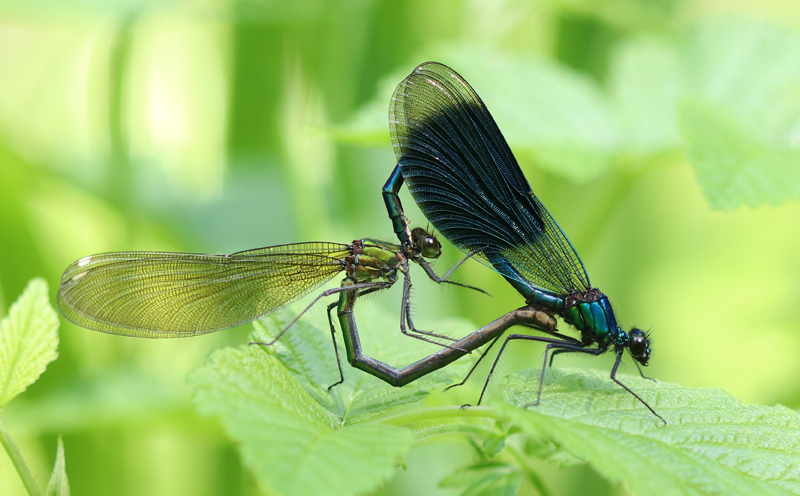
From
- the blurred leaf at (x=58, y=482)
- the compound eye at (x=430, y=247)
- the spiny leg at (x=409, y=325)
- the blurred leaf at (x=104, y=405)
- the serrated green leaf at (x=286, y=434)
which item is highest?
the compound eye at (x=430, y=247)

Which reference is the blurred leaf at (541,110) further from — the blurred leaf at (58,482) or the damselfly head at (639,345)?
the blurred leaf at (58,482)

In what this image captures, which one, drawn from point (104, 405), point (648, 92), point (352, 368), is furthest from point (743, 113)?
point (104, 405)

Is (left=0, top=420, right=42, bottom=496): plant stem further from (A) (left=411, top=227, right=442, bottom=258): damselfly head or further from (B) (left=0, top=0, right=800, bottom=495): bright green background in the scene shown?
(A) (left=411, top=227, right=442, bottom=258): damselfly head

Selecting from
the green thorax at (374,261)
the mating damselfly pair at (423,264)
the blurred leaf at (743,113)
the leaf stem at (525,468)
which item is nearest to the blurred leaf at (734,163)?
the blurred leaf at (743,113)

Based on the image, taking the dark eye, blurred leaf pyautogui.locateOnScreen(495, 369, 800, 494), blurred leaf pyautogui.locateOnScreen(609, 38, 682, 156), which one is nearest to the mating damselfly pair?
the dark eye

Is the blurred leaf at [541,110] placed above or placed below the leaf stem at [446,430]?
above

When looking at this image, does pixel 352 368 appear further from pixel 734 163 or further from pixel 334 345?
pixel 734 163
